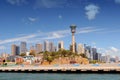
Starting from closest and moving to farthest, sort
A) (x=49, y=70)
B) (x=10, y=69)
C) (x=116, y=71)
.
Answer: (x=116, y=71)
(x=49, y=70)
(x=10, y=69)

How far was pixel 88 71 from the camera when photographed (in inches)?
4154

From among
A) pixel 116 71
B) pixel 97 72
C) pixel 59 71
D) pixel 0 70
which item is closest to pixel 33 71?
pixel 59 71

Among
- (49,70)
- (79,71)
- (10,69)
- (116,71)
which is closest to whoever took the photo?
(116,71)

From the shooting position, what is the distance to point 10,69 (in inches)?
5034

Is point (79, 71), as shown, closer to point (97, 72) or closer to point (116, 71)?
point (97, 72)

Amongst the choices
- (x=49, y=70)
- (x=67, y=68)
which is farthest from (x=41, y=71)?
(x=67, y=68)

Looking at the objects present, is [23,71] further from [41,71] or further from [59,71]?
[59,71]

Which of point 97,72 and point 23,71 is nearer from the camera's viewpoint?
point 97,72

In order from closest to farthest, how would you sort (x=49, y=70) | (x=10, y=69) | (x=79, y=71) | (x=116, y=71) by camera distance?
(x=116, y=71), (x=79, y=71), (x=49, y=70), (x=10, y=69)

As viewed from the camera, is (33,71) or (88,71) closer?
(88,71)

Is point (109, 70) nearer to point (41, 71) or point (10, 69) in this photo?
point (41, 71)

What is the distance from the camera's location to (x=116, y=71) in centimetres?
10031

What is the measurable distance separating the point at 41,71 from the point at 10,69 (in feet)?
65.0

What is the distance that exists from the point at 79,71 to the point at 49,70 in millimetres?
14746
